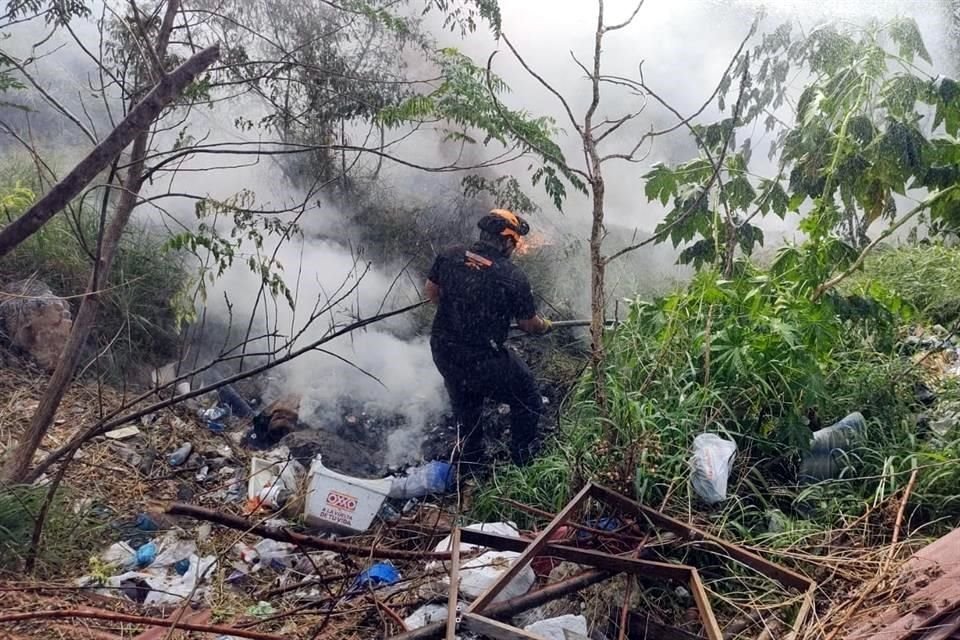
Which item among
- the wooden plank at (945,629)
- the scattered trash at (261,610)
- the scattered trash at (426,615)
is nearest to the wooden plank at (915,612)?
the wooden plank at (945,629)

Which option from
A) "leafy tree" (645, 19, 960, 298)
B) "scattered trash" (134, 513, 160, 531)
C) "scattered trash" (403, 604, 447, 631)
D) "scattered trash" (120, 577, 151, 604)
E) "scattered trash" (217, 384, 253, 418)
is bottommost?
"scattered trash" (403, 604, 447, 631)

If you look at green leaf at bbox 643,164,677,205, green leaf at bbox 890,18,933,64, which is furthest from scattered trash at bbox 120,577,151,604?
green leaf at bbox 890,18,933,64

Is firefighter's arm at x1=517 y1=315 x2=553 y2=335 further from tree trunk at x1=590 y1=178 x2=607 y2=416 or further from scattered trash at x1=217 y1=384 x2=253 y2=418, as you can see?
scattered trash at x1=217 y1=384 x2=253 y2=418

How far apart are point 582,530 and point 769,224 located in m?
5.99

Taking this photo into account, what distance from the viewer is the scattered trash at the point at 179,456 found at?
4.08m

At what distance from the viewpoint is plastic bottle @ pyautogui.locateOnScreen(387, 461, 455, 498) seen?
3.95 m

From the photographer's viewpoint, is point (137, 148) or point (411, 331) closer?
point (137, 148)

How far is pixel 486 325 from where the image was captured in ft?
13.8

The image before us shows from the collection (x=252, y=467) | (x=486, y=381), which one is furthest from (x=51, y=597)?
(x=486, y=381)

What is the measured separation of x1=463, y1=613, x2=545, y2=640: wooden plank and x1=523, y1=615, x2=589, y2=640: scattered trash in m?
0.29

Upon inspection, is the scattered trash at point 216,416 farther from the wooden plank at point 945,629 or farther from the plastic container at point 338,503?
the wooden plank at point 945,629

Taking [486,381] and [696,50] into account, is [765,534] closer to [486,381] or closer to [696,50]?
[486,381]

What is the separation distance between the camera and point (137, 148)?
3.10 meters

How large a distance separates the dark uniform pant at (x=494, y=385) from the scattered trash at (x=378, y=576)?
1290mm
